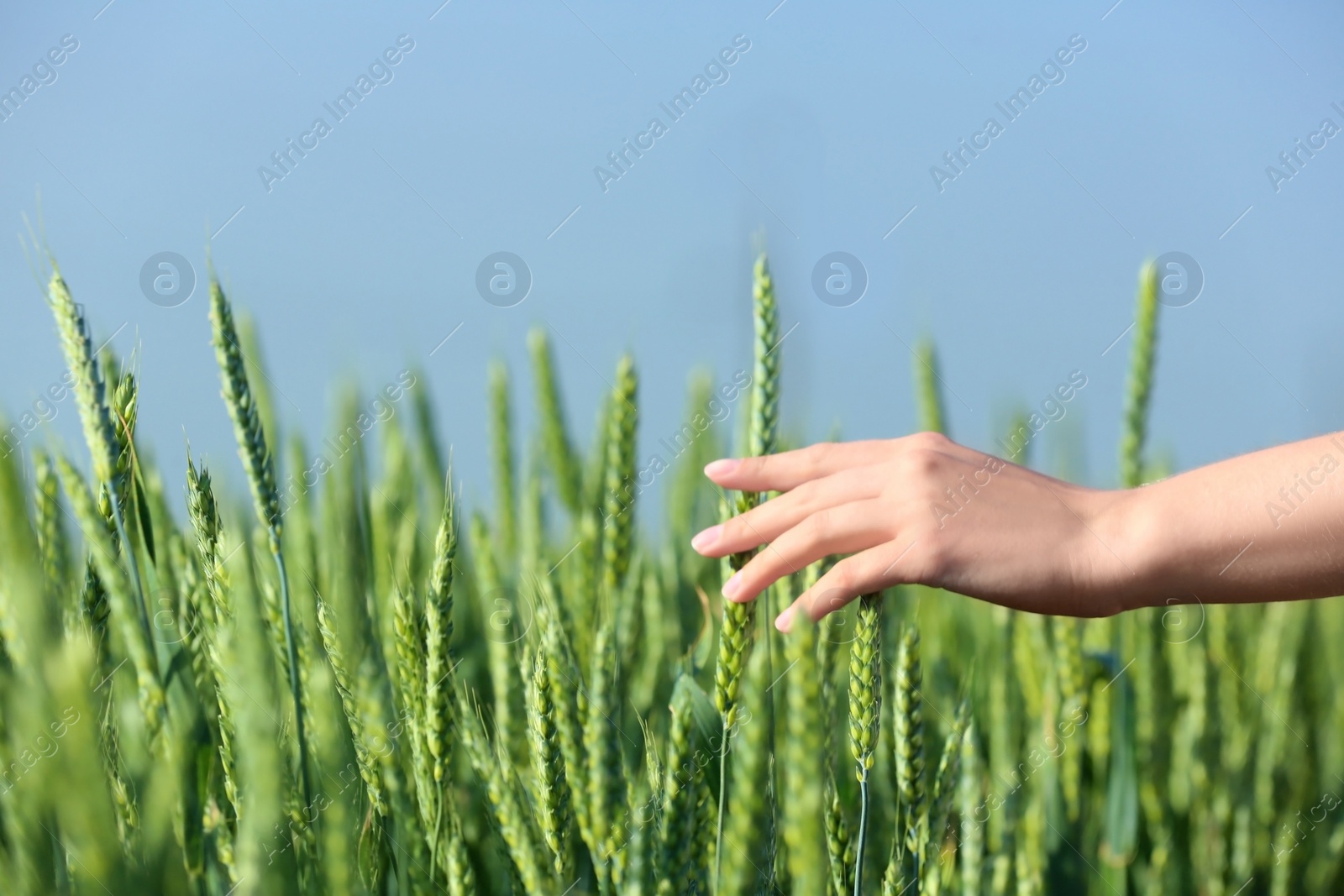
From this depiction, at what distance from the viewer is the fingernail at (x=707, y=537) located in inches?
33.1

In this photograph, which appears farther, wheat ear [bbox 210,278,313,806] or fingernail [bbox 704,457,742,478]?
fingernail [bbox 704,457,742,478]

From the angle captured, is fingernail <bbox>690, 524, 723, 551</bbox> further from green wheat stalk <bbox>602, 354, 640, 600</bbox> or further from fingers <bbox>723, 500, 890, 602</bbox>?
green wheat stalk <bbox>602, 354, 640, 600</bbox>

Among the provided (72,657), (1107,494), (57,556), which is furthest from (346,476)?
(1107,494)

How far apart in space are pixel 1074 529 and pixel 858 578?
25 cm

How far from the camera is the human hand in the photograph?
0.86 m

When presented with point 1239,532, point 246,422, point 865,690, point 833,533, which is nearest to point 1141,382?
point 1239,532

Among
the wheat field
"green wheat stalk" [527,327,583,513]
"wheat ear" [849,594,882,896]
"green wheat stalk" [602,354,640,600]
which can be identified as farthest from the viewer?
"green wheat stalk" [527,327,583,513]

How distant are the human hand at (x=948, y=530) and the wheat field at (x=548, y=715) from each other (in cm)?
9

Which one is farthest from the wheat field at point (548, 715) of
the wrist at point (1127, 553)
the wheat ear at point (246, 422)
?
the wrist at point (1127, 553)

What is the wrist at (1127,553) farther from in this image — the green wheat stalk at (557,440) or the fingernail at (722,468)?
the green wheat stalk at (557,440)

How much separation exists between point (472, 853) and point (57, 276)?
57 centimetres

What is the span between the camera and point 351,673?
63cm

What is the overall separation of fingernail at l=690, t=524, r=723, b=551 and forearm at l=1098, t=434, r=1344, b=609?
0.39 metres

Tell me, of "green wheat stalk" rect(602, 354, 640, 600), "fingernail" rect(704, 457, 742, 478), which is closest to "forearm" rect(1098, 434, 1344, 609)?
"fingernail" rect(704, 457, 742, 478)
